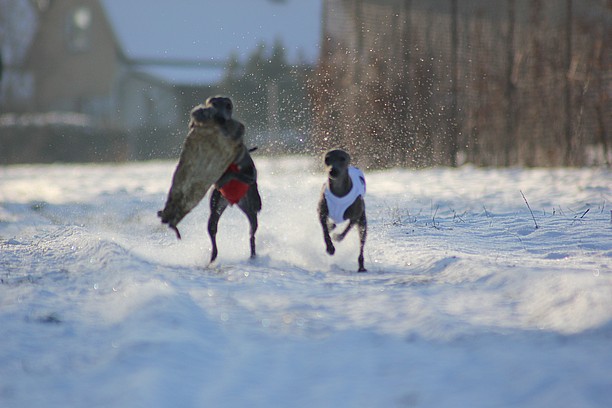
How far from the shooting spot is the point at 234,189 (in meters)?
6.23

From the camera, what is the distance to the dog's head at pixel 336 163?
6.25 metres

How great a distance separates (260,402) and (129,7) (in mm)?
35365

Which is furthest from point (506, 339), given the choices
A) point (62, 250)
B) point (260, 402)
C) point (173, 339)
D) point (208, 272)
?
point (62, 250)

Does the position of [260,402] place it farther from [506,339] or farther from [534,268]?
[534,268]

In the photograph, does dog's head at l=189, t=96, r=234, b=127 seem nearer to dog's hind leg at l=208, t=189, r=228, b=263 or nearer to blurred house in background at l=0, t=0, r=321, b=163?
dog's hind leg at l=208, t=189, r=228, b=263

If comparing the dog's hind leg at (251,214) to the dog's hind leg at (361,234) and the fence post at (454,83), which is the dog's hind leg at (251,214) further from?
the fence post at (454,83)

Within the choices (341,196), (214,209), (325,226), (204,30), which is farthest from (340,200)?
(204,30)

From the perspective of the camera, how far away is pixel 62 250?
645 centimetres

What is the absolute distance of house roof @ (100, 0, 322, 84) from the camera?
34.3 m

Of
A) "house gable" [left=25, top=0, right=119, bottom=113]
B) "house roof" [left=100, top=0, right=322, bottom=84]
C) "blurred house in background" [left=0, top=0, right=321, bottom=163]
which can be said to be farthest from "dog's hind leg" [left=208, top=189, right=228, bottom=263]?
"house roof" [left=100, top=0, right=322, bottom=84]

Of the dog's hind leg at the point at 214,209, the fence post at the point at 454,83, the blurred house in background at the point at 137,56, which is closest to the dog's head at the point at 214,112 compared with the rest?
the dog's hind leg at the point at 214,209

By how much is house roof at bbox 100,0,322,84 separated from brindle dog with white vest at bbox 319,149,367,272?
1096 inches

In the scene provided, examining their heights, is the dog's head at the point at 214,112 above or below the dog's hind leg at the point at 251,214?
above

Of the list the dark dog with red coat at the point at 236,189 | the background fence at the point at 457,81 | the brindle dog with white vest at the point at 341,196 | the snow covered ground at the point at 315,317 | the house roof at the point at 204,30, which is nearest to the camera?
the snow covered ground at the point at 315,317
